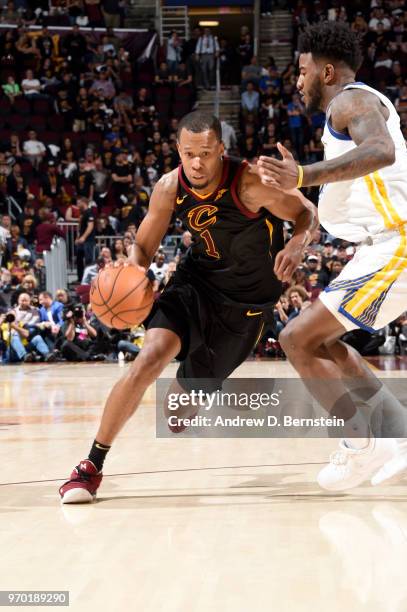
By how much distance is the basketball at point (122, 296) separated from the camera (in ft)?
13.5

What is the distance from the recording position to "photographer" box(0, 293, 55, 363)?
13016 mm

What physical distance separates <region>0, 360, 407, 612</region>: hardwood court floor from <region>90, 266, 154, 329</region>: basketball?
804mm

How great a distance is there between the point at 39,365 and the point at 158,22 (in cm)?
1177

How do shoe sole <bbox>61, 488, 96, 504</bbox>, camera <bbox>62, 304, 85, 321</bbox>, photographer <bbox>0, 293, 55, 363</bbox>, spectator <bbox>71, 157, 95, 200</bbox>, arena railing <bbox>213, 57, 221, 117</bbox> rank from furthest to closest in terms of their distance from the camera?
→ arena railing <bbox>213, 57, 221, 117</bbox>, spectator <bbox>71, 157, 95, 200</bbox>, photographer <bbox>0, 293, 55, 363</bbox>, camera <bbox>62, 304, 85, 321</bbox>, shoe sole <bbox>61, 488, 96, 504</bbox>

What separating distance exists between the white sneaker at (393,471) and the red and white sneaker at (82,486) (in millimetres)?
1285

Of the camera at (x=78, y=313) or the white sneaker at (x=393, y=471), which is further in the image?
the camera at (x=78, y=313)

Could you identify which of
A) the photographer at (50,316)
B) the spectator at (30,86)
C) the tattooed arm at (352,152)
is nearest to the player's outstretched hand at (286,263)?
the tattooed arm at (352,152)

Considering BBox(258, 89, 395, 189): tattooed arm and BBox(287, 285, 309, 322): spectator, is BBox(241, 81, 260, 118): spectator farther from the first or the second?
BBox(258, 89, 395, 189): tattooed arm

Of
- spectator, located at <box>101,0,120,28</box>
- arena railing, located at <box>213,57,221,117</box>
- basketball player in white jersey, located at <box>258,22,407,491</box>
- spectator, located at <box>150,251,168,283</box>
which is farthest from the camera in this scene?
spectator, located at <box>101,0,120,28</box>

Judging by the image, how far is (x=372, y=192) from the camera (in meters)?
3.78

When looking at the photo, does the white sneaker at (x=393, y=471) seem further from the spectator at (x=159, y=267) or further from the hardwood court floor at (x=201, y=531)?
the spectator at (x=159, y=267)

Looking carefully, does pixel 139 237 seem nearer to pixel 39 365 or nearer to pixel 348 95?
pixel 348 95

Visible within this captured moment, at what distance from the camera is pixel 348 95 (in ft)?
12.0

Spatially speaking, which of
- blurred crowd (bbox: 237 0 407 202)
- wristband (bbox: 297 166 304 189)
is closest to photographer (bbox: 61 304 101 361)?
blurred crowd (bbox: 237 0 407 202)
